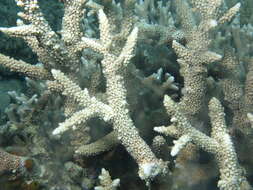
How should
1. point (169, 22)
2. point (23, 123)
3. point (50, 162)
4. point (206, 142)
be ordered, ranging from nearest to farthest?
1. point (206, 142)
2. point (50, 162)
3. point (23, 123)
4. point (169, 22)

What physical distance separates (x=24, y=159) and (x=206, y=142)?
1508mm

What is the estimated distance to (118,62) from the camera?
224cm

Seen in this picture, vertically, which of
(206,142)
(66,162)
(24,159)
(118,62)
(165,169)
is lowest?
(66,162)

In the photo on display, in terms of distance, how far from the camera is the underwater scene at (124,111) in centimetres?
217

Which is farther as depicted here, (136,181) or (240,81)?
(240,81)

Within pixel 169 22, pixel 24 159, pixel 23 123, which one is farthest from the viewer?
pixel 169 22

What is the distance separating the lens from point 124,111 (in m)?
2.16

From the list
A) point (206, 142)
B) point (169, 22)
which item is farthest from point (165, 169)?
point (169, 22)

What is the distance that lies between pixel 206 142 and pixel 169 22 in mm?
1632

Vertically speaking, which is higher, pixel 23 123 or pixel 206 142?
pixel 206 142

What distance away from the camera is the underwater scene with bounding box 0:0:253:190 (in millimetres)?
2174

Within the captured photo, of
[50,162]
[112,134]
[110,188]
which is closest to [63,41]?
[112,134]

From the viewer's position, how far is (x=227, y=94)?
108 inches

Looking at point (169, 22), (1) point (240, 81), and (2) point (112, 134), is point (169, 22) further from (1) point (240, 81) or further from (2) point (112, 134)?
(2) point (112, 134)
